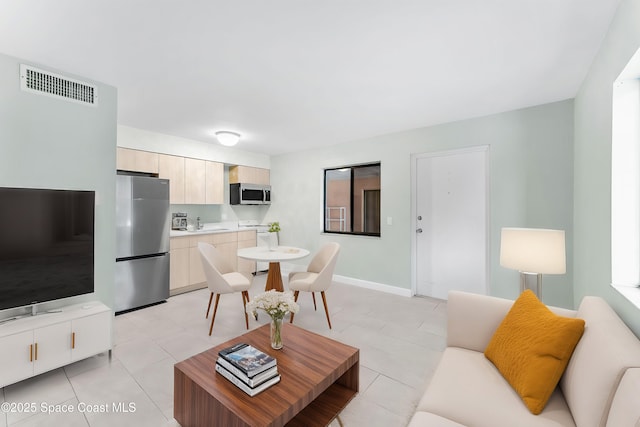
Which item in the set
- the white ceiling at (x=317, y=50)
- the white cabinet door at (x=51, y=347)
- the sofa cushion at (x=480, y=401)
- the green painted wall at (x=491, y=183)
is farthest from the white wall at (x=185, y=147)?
the sofa cushion at (x=480, y=401)

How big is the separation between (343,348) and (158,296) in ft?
9.89

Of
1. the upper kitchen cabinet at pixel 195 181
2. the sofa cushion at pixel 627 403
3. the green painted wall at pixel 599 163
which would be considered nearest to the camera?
the sofa cushion at pixel 627 403

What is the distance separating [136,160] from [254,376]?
368 cm

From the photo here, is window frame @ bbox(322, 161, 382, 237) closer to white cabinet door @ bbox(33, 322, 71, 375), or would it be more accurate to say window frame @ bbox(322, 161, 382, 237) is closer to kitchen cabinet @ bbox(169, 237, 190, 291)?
kitchen cabinet @ bbox(169, 237, 190, 291)

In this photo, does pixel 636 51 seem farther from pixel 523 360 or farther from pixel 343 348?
pixel 343 348

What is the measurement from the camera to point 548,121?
3.03 metres

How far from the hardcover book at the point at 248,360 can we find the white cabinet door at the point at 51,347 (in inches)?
57.9

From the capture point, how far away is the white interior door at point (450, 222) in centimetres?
353

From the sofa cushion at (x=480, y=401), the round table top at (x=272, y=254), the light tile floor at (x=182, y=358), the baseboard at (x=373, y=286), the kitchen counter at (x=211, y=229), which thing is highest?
the kitchen counter at (x=211, y=229)

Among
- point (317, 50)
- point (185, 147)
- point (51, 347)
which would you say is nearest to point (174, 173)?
point (185, 147)

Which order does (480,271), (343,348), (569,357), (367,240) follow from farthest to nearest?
(367,240)
(480,271)
(343,348)
(569,357)

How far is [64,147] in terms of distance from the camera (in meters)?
2.34

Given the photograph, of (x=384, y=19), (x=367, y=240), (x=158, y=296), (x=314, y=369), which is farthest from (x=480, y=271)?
(x=158, y=296)

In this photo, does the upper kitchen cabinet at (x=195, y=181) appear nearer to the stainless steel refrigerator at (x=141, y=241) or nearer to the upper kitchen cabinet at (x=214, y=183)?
the upper kitchen cabinet at (x=214, y=183)
